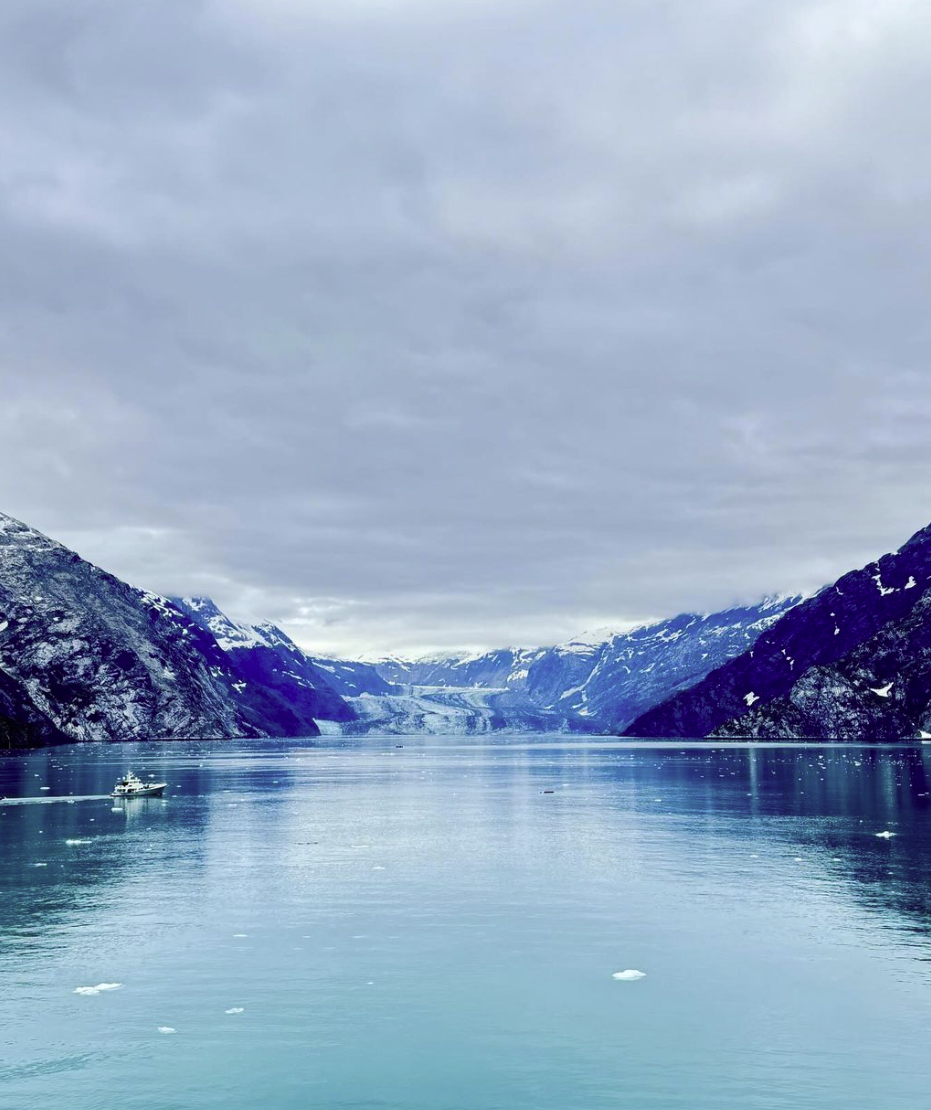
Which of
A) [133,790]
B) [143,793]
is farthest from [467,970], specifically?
[143,793]

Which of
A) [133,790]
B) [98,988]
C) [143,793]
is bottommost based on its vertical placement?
[143,793]

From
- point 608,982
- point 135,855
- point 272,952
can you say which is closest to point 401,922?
point 272,952

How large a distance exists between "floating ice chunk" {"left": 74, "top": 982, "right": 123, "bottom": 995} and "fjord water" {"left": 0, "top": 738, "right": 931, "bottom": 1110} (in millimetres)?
266

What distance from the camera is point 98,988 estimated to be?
3938 cm

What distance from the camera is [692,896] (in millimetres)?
59375

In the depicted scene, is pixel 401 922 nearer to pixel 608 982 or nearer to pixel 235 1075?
pixel 608 982

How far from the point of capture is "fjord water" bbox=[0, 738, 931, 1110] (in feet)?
98.0

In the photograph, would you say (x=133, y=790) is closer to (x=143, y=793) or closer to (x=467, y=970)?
(x=143, y=793)

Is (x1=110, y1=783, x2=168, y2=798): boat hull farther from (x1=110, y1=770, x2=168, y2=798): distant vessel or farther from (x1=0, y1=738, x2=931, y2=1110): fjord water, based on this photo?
(x1=0, y1=738, x2=931, y2=1110): fjord water

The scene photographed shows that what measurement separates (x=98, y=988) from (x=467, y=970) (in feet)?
48.2

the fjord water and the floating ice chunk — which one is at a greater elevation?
the floating ice chunk

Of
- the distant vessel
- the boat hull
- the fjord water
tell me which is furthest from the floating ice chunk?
the boat hull

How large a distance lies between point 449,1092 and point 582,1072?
14.2 feet

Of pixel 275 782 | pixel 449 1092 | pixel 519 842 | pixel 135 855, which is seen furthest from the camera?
pixel 275 782
